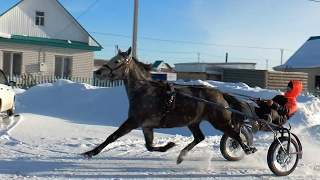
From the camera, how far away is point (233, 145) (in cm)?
904

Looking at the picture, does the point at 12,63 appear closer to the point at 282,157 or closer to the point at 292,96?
the point at 292,96

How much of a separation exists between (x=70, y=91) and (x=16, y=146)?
9.60 m

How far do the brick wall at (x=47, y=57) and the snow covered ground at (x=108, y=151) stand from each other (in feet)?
37.0

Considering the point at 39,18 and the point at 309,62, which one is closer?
the point at 39,18

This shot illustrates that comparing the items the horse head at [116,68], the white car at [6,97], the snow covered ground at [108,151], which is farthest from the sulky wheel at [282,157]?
the white car at [6,97]

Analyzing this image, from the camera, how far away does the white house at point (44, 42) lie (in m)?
27.0

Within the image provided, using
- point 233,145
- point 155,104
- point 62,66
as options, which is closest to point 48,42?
point 62,66

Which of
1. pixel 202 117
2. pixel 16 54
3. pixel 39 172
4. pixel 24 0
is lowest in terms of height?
pixel 39 172

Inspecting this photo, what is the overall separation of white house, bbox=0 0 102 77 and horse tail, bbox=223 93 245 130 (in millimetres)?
20155

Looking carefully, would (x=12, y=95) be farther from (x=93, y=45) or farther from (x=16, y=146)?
(x=93, y=45)

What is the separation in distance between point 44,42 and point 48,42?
318 millimetres

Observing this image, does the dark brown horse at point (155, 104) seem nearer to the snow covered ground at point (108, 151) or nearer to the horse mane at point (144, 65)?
the horse mane at point (144, 65)

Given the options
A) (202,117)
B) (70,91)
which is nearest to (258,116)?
(202,117)

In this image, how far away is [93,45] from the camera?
3008 centimetres
